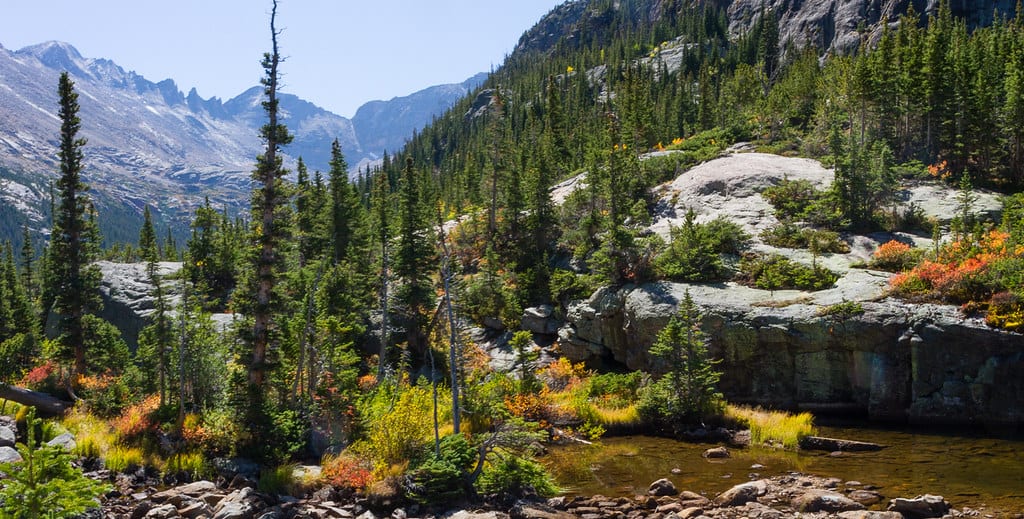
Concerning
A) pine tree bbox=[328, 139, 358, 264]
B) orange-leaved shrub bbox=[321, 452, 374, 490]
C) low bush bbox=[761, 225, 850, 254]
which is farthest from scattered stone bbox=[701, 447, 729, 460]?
pine tree bbox=[328, 139, 358, 264]

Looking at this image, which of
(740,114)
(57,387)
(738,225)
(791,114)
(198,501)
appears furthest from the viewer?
(740,114)

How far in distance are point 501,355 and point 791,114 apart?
43.8 m

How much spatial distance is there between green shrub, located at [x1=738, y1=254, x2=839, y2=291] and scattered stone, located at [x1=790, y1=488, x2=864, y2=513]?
600 inches

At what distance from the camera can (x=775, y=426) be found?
77.5ft

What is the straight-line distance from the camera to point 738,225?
36438 mm

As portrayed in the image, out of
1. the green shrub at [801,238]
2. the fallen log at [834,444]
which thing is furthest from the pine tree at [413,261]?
the fallen log at [834,444]

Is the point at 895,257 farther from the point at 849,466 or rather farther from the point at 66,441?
the point at 66,441

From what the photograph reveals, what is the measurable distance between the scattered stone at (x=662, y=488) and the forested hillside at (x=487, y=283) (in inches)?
121

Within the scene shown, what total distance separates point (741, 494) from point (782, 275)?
16.5m

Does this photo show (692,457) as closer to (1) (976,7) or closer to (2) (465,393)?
(2) (465,393)

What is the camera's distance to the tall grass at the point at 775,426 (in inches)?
897

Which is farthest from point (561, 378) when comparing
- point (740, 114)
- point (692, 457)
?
point (740, 114)

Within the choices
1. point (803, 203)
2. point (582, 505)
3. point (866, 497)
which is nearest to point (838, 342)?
point (866, 497)

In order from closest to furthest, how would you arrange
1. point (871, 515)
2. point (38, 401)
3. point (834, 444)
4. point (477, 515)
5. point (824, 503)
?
point (871, 515) < point (824, 503) < point (477, 515) < point (834, 444) < point (38, 401)
